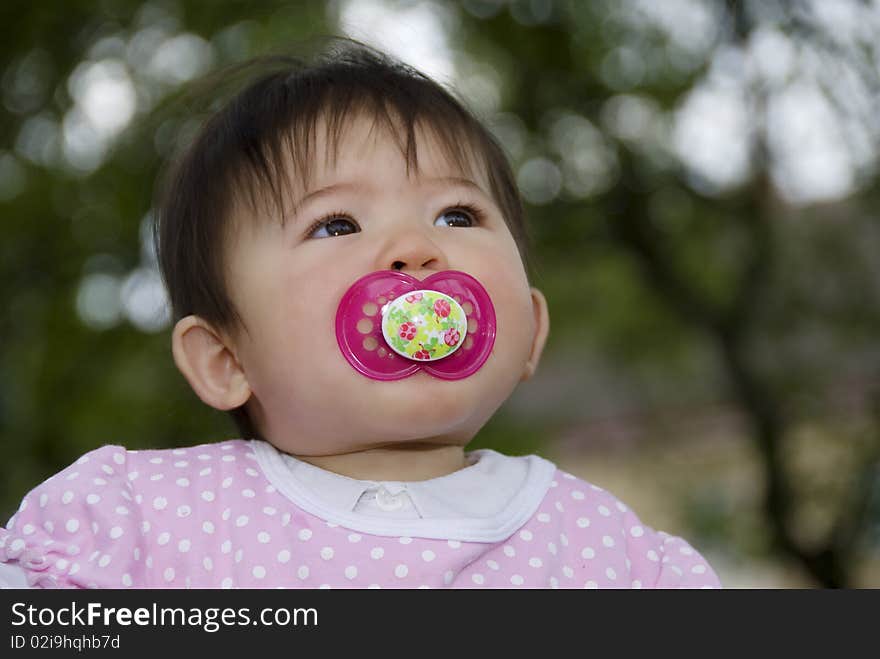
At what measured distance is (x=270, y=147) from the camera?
48.6 inches

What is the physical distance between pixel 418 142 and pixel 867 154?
2.07 m

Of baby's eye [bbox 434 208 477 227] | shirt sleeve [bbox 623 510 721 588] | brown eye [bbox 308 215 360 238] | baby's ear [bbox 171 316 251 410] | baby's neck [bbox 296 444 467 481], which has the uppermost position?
baby's eye [bbox 434 208 477 227]

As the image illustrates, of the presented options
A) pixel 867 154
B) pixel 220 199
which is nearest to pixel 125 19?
pixel 867 154

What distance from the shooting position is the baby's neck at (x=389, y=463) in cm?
122

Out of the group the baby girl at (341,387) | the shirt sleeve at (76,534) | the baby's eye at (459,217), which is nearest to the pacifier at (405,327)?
the baby girl at (341,387)

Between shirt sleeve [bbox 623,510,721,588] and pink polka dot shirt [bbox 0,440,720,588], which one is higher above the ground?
pink polka dot shirt [bbox 0,440,720,588]

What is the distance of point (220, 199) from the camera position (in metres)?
1.25

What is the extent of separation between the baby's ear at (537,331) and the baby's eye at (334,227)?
296mm

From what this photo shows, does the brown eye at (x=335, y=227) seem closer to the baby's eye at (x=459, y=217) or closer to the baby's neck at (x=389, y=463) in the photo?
the baby's eye at (x=459, y=217)

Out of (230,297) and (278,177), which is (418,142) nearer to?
(278,177)

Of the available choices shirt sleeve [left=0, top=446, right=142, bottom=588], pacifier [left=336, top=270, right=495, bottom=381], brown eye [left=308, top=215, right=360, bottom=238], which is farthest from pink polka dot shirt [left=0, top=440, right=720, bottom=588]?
brown eye [left=308, top=215, right=360, bottom=238]

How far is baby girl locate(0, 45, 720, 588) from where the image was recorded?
1.09 metres

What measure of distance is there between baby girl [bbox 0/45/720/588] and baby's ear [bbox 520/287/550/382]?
0.09 feet

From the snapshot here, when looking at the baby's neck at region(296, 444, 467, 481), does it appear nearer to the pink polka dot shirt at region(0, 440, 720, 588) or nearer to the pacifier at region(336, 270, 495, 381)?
the pink polka dot shirt at region(0, 440, 720, 588)
